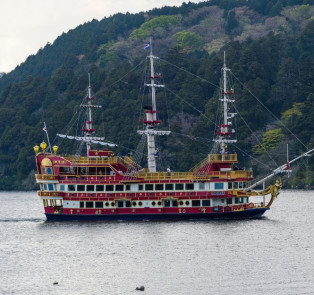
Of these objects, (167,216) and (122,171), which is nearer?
(167,216)

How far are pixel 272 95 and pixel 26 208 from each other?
61.2 metres

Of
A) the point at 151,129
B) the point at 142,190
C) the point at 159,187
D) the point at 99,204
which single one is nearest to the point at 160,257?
the point at 159,187

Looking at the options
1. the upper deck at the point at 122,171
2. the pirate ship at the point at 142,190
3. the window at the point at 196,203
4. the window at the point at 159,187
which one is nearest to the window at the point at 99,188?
the pirate ship at the point at 142,190

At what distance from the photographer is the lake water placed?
205ft

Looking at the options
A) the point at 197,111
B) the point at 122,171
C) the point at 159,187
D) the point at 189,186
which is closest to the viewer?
the point at 189,186

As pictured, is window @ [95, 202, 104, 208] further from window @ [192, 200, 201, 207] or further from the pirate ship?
window @ [192, 200, 201, 207]

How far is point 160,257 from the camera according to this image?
73250mm

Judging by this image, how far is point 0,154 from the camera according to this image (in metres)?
184

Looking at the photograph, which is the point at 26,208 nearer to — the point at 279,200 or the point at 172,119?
the point at 279,200

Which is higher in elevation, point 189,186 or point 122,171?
point 122,171

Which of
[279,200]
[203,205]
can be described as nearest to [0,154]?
[279,200]

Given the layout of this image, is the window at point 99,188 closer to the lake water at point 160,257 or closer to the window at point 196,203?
the lake water at point 160,257

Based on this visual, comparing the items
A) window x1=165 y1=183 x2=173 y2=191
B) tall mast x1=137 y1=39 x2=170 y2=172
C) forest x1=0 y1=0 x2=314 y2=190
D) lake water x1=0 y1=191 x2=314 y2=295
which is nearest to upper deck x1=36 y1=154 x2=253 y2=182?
window x1=165 y1=183 x2=173 y2=191

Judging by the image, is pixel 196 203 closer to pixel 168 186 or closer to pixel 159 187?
pixel 168 186
